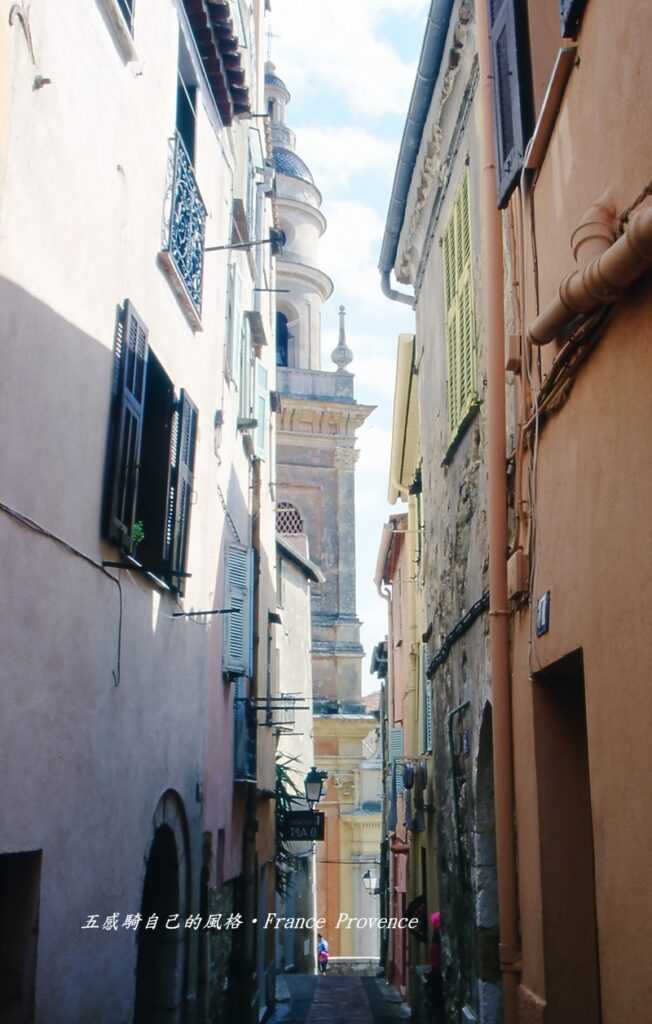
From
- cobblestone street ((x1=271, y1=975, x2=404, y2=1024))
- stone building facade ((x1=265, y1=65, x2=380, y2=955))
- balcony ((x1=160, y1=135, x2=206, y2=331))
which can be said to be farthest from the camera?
stone building facade ((x1=265, y1=65, x2=380, y2=955))

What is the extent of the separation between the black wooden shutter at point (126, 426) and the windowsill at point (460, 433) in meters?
2.33

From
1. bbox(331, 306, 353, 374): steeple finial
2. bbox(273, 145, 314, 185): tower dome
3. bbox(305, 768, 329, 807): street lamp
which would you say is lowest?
bbox(305, 768, 329, 807): street lamp

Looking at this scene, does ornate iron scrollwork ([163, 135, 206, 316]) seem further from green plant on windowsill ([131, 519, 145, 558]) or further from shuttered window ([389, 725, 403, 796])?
shuttered window ([389, 725, 403, 796])

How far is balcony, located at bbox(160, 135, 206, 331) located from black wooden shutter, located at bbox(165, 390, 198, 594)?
0.84 metres

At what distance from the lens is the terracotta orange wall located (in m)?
4.09

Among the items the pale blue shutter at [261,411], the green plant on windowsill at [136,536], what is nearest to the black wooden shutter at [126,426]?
the green plant on windowsill at [136,536]

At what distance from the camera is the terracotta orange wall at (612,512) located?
13.4 ft

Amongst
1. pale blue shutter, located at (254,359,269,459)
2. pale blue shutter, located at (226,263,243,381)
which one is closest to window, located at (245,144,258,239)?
pale blue shutter, located at (226,263,243,381)

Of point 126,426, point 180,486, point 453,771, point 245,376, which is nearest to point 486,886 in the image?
point 453,771

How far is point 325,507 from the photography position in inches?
1380

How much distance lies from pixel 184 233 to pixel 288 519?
25511mm

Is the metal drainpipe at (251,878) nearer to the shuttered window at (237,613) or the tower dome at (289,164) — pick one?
the shuttered window at (237,613)

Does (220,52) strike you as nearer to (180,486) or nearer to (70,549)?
(180,486)

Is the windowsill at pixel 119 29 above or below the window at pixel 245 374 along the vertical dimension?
below
